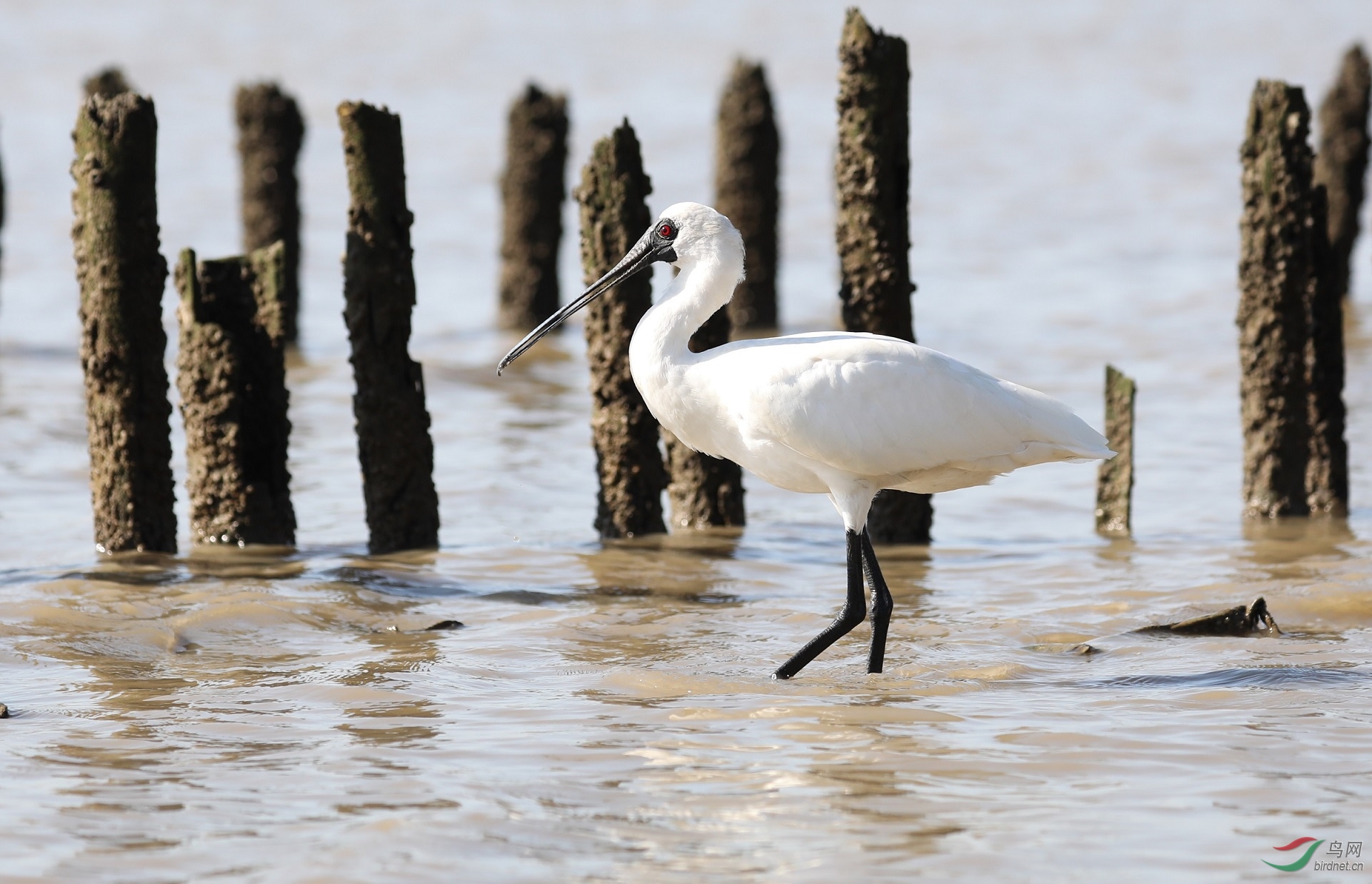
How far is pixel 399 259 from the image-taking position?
31.2ft

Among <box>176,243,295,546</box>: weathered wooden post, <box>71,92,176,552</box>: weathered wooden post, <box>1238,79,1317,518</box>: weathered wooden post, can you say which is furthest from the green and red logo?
<box>71,92,176,552</box>: weathered wooden post

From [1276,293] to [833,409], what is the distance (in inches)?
175

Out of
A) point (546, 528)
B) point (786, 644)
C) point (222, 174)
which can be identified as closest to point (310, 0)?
point (222, 174)

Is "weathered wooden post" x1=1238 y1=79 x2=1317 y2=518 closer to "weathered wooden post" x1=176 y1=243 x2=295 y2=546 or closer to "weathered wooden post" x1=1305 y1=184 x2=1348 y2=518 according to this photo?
"weathered wooden post" x1=1305 y1=184 x2=1348 y2=518

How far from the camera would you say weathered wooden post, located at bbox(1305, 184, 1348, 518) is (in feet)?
34.0

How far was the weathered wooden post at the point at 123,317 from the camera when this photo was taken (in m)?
9.21

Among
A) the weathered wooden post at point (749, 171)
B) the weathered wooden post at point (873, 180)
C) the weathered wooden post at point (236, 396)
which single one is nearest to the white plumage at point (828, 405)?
the weathered wooden post at point (873, 180)

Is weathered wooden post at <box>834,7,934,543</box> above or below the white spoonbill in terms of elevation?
above

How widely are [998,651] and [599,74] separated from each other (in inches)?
1248

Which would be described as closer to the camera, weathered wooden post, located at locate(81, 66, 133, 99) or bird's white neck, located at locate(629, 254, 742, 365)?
bird's white neck, located at locate(629, 254, 742, 365)

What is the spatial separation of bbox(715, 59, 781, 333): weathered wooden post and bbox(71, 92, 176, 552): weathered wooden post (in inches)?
331

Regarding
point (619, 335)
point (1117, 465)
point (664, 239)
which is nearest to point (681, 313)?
point (664, 239)

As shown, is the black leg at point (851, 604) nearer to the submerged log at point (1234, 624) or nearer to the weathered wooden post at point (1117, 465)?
the submerged log at point (1234, 624)

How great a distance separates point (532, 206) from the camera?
59.5 ft
